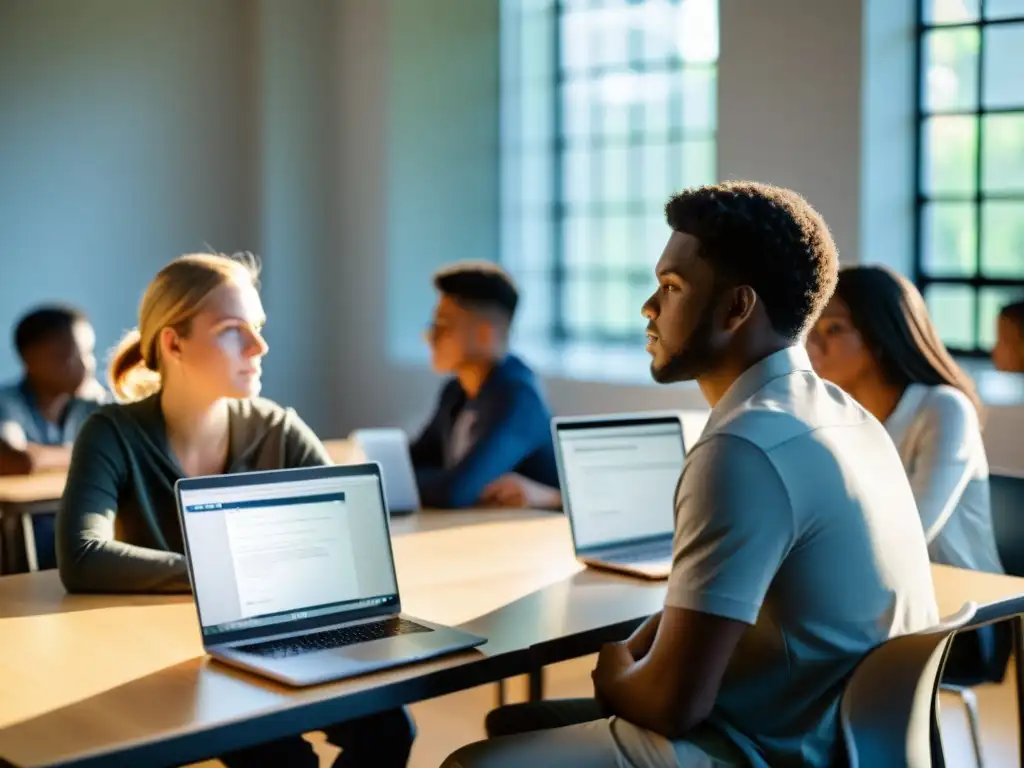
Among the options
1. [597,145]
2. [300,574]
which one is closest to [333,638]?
[300,574]

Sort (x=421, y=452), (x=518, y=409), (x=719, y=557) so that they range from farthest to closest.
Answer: (x=421, y=452) < (x=518, y=409) < (x=719, y=557)

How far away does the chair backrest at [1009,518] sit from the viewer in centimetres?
290

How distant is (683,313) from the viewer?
194 cm

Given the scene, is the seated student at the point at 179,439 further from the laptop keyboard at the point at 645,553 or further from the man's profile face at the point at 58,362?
the man's profile face at the point at 58,362

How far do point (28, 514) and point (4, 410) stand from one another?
0.90 meters

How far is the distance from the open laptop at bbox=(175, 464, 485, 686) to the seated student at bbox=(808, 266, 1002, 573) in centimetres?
127

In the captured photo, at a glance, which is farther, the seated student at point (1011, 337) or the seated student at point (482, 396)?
the seated student at point (1011, 337)

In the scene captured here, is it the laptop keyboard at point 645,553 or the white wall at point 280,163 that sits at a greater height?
the white wall at point 280,163

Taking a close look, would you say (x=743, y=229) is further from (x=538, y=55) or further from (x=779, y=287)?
(x=538, y=55)

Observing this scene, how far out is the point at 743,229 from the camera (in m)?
1.89

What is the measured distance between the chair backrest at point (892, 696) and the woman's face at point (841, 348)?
1.28 m

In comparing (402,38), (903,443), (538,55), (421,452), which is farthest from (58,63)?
(903,443)

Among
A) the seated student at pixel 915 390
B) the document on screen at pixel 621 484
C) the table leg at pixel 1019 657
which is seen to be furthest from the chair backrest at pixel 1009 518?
the document on screen at pixel 621 484

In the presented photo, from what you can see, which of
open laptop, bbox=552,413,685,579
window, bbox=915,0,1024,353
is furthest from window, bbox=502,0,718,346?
open laptop, bbox=552,413,685,579
